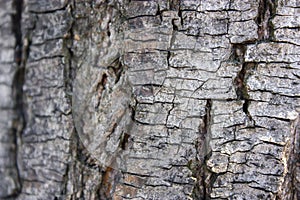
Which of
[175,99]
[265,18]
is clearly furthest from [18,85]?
[265,18]

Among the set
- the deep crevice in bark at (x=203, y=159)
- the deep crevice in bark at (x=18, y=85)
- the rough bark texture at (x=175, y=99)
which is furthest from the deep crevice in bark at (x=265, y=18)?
the deep crevice in bark at (x=18, y=85)

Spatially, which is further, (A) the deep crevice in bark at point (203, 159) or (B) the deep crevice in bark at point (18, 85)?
(B) the deep crevice in bark at point (18, 85)

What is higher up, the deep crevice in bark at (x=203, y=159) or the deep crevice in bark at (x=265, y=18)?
the deep crevice in bark at (x=265, y=18)

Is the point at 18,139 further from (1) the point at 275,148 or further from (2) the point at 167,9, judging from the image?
(1) the point at 275,148

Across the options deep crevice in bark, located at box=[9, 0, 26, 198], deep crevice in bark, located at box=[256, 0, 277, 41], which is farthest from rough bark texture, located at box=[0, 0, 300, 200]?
deep crevice in bark, located at box=[9, 0, 26, 198]

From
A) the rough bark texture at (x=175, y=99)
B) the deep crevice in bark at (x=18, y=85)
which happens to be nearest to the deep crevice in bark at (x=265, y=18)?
the rough bark texture at (x=175, y=99)

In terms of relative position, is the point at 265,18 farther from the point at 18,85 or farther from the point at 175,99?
the point at 18,85

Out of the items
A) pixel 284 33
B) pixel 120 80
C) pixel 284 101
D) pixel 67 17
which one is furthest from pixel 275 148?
pixel 67 17

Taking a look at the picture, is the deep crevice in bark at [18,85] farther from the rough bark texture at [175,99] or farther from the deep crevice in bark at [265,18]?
the deep crevice in bark at [265,18]

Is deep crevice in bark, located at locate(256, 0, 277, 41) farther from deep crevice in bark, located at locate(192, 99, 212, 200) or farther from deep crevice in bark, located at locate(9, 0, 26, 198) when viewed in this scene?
deep crevice in bark, located at locate(9, 0, 26, 198)
